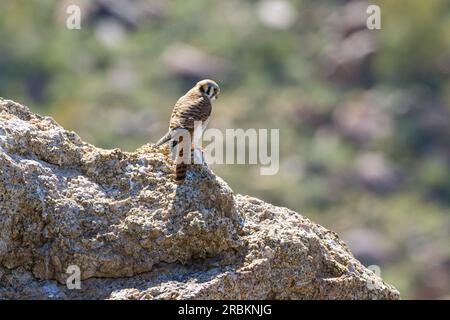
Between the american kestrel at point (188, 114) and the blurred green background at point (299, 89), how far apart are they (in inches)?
1134

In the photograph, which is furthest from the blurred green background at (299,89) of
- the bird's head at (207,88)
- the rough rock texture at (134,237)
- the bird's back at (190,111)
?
the rough rock texture at (134,237)

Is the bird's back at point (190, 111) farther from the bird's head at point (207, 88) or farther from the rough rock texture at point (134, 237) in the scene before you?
the rough rock texture at point (134, 237)

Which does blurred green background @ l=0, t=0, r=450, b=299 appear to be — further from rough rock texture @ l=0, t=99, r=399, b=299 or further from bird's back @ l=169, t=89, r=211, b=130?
rough rock texture @ l=0, t=99, r=399, b=299

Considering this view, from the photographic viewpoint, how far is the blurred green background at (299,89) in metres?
45.1

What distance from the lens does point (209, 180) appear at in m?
10.1

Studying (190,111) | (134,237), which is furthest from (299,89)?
(134,237)

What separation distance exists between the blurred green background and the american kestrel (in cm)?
2881

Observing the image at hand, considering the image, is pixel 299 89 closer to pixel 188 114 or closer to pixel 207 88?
pixel 207 88

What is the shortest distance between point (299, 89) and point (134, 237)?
4654 centimetres

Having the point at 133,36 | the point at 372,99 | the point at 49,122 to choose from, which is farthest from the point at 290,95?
the point at 49,122

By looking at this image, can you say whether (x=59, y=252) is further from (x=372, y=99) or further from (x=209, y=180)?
(x=372, y=99)

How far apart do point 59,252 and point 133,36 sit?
4928 centimetres

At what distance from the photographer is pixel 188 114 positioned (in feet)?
36.8

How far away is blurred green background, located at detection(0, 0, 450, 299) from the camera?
45.1 meters
